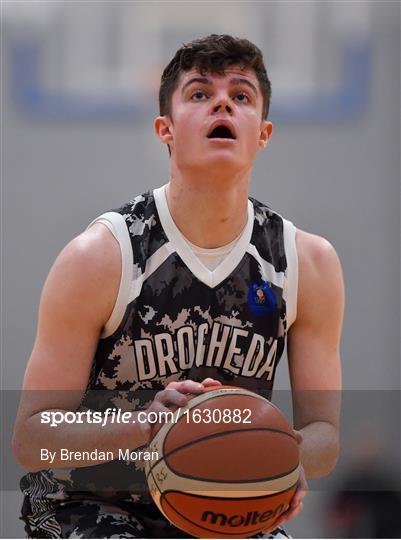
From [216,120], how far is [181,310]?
2.34 ft

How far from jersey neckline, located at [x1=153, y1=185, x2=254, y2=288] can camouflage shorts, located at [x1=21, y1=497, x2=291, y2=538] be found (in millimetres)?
878

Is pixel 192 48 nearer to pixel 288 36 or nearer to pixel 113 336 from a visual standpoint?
pixel 113 336

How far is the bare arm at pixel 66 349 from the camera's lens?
3.37 meters

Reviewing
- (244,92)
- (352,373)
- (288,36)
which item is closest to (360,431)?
(352,373)

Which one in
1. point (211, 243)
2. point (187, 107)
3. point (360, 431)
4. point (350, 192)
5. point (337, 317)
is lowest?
point (360, 431)

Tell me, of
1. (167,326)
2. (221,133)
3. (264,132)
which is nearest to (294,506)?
(167,326)

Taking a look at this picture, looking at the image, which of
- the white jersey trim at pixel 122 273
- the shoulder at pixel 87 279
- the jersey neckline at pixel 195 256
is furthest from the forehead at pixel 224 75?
the shoulder at pixel 87 279

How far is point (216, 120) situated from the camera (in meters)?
3.46

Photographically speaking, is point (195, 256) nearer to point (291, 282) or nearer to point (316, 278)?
point (291, 282)

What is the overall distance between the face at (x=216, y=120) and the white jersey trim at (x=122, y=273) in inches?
13.0

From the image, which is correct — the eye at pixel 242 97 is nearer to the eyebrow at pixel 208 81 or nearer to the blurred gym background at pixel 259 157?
the eyebrow at pixel 208 81

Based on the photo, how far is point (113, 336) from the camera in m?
3.50

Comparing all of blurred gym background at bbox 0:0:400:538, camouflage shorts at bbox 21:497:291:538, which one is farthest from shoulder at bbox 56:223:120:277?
blurred gym background at bbox 0:0:400:538

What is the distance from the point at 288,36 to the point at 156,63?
1254 millimetres
